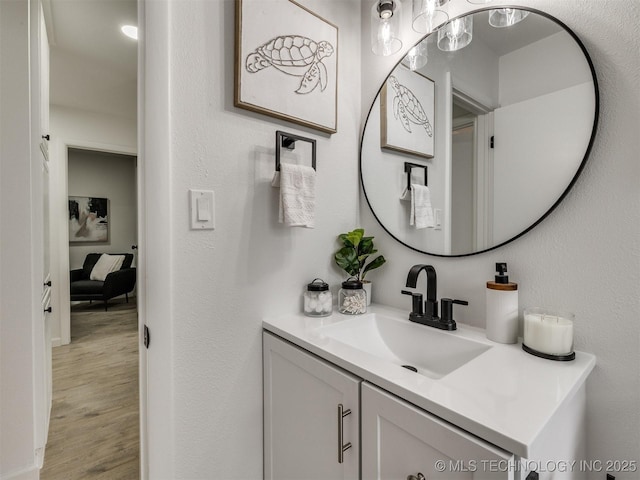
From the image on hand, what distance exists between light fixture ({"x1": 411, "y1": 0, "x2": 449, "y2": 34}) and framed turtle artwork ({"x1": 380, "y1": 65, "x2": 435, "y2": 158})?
16 cm

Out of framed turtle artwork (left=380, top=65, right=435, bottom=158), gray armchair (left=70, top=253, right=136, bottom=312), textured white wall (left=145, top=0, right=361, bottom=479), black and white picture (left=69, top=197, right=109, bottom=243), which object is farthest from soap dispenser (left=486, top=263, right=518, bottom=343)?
black and white picture (left=69, top=197, right=109, bottom=243)

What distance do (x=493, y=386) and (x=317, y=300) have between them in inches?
25.4

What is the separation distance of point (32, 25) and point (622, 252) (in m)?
2.56

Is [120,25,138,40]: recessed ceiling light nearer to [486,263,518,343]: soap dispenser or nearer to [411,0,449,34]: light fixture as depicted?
[411,0,449,34]: light fixture

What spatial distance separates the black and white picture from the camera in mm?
4895

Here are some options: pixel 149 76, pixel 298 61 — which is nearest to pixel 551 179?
pixel 298 61

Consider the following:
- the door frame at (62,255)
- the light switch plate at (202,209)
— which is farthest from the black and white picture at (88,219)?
the light switch plate at (202,209)

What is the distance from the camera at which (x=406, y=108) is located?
4.18 ft

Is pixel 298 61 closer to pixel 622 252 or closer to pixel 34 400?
pixel 622 252

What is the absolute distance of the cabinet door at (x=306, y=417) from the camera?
787 millimetres

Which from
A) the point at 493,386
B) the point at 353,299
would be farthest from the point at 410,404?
the point at 353,299

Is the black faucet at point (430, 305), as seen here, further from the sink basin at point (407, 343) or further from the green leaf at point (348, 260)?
the green leaf at point (348, 260)

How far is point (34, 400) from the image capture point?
146 cm

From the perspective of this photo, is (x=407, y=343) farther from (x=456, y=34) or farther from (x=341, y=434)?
(x=456, y=34)
